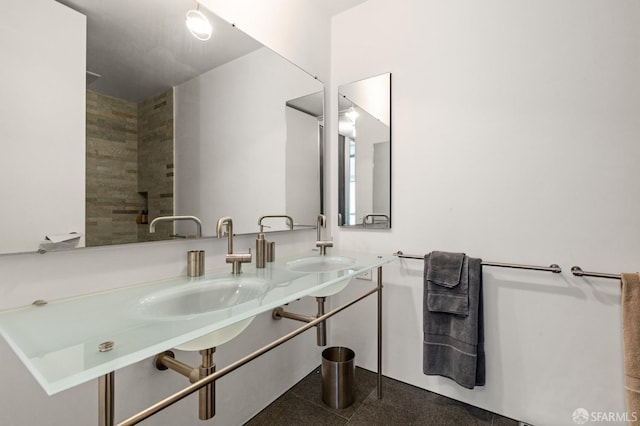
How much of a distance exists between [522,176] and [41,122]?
6.16 feet

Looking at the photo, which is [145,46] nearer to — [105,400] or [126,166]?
[126,166]

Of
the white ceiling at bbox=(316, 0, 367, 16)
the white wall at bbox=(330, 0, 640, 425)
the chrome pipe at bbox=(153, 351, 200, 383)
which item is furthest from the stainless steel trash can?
the white ceiling at bbox=(316, 0, 367, 16)

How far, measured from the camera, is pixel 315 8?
1.88 meters

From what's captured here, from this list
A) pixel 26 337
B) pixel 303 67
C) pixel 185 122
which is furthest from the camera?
pixel 303 67

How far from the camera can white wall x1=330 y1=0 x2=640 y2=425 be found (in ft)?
4.06

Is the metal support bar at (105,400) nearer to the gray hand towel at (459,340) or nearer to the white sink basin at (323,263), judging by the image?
the white sink basin at (323,263)

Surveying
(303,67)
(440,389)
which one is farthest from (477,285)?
(303,67)

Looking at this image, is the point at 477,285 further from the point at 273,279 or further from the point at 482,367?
the point at 273,279

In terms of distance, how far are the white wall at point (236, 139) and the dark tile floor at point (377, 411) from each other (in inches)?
38.2

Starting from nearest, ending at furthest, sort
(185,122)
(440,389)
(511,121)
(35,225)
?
(35,225)
(185,122)
(511,121)
(440,389)

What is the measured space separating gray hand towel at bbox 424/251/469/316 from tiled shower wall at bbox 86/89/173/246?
130 centimetres

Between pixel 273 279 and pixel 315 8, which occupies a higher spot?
pixel 315 8

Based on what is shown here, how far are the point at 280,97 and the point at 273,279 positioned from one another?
43.0 inches

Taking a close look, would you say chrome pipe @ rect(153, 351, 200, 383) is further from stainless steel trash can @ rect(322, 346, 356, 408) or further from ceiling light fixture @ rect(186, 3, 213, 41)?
ceiling light fixture @ rect(186, 3, 213, 41)
